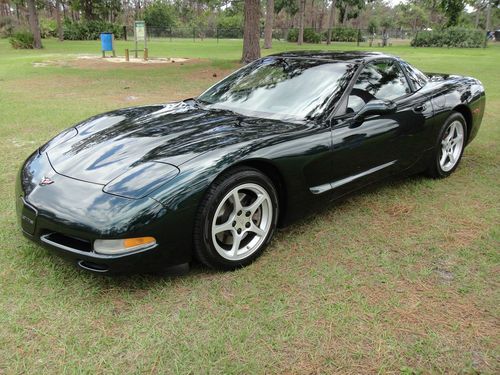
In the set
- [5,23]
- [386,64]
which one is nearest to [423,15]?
[5,23]

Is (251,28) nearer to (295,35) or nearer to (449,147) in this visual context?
(449,147)

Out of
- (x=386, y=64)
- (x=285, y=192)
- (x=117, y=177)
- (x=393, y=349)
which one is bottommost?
(x=393, y=349)

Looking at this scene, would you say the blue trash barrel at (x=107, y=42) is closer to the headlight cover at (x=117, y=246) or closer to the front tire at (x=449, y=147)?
the front tire at (x=449, y=147)

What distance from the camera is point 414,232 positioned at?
3.60 meters

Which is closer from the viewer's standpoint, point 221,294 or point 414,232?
point 221,294

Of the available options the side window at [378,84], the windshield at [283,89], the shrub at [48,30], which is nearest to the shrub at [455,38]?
the shrub at [48,30]

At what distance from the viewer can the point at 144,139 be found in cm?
308

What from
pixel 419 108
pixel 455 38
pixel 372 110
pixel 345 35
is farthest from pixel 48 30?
pixel 372 110

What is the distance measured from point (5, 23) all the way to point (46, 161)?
4914cm

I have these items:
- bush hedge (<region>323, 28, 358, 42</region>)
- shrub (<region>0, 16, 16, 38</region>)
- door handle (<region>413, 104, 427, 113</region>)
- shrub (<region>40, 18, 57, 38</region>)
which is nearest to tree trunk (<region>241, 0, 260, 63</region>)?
door handle (<region>413, 104, 427, 113</region>)

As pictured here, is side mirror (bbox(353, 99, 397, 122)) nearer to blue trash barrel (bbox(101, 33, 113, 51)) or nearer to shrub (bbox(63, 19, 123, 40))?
blue trash barrel (bbox(101, 33, 113, 51))

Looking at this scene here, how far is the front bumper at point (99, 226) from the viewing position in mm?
2447

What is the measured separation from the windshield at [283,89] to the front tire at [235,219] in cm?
78

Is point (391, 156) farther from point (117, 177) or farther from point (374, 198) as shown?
point (117, 177)
